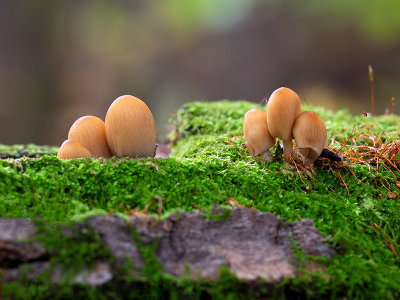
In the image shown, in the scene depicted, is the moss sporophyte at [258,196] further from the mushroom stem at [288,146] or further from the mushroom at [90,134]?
the mushroom at [90,134]

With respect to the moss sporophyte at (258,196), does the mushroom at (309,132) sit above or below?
above

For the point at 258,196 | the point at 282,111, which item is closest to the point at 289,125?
the point at 282,111

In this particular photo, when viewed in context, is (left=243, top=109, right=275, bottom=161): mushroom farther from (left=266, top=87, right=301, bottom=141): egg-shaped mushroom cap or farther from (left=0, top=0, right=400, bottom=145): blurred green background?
(left=0, top=0, right=400, bottom=145): blurred green background

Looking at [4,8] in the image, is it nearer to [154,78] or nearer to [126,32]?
[126,32]

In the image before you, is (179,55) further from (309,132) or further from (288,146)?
(309,132)

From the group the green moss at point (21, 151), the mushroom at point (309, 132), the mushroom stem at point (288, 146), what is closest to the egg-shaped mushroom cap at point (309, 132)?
the mushroom at point (309, 132)

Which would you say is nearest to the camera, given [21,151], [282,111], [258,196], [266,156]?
[258,196]

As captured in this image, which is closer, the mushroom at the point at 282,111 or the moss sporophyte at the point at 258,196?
the moss sporophyte at the point at 258,196

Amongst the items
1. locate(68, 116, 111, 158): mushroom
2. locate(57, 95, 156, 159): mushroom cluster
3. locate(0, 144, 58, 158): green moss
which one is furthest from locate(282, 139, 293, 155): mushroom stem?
locate(0, 144, 58, 158): green moss
